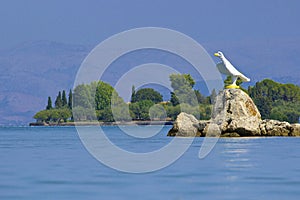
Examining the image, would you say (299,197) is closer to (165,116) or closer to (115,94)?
(165,116)

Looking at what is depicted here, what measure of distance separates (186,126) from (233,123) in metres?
3.56

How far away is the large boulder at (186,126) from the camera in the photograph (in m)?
37.1

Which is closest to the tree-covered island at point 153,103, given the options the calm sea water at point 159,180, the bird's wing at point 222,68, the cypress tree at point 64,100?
the cypress tree at point 64,100

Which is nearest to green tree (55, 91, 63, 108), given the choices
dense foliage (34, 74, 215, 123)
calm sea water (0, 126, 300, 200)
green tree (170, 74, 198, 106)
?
dense foliage (34, 74, 215, 123)

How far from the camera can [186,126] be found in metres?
37.6

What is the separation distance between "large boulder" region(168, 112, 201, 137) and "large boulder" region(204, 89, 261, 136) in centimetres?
97

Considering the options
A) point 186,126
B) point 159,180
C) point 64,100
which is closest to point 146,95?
point 64,100

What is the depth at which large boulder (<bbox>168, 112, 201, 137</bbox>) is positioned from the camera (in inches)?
1459

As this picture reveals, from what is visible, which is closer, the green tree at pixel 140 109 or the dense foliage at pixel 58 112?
the green tree at pixel 140 109

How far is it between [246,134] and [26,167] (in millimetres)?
20800

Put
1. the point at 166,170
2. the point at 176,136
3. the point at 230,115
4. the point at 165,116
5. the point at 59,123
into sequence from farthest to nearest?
the point at 59,123, the point at 165,116, the point at 176,136, the point at 230,115, the point at 166,170

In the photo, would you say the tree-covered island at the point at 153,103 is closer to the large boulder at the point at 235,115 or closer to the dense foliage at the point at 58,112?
the dense foliage at the point at 58,112

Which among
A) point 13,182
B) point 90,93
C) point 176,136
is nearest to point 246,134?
point 176,136

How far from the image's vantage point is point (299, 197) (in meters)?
11.1
